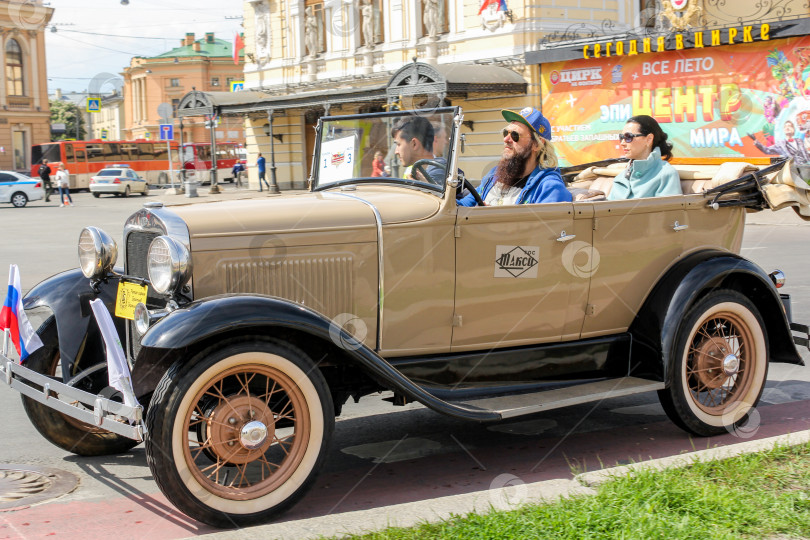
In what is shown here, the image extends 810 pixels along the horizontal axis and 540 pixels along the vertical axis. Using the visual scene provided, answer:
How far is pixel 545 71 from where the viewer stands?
25000mm

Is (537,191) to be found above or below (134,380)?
above

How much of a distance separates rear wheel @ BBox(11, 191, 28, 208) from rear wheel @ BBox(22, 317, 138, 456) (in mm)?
30666

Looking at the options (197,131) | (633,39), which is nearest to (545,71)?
(633,39)

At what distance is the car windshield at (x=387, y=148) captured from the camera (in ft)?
14.7

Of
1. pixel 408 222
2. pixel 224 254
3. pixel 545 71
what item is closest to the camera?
pixel 224 254

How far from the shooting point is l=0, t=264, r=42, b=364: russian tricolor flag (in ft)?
14.2

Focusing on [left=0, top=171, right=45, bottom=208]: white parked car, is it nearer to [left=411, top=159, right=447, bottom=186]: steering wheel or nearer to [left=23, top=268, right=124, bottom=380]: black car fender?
[left=23, top=268, right=124, bottom=380]: black car fender

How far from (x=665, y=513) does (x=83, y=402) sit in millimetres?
2421

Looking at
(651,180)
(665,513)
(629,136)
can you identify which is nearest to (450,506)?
(665,513)

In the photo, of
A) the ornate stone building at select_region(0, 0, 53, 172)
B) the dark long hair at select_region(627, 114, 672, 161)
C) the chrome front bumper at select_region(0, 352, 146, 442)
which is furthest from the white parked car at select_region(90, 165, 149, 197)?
the chrome front bumper at select_region(0, 352, 146, 442)

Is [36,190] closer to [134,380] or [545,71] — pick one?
[545,71]

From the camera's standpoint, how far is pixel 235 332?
11.7ft

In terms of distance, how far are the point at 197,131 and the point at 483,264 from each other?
237ft

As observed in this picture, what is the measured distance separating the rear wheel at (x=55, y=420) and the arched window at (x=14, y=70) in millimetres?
61245
